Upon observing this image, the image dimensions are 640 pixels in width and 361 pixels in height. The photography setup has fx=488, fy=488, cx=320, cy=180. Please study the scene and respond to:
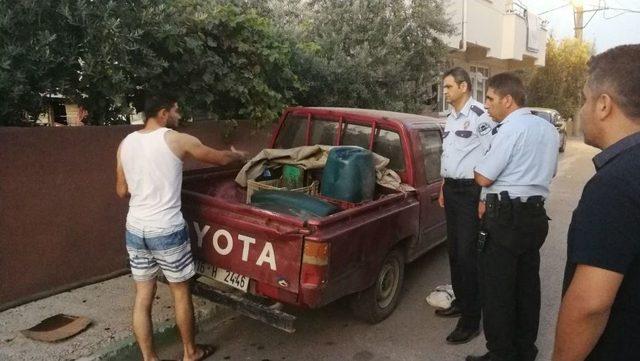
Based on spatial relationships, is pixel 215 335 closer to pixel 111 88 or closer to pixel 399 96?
pixel 111 88

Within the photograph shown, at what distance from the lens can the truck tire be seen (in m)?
4.00

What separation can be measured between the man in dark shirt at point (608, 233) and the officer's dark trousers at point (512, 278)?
5.15 ft

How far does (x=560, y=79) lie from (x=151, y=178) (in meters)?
26.9

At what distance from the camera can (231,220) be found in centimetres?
338

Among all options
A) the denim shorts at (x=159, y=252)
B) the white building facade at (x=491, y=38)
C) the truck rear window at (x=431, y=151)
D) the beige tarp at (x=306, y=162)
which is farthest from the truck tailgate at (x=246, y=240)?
the white building facade at (x=491, y=38)

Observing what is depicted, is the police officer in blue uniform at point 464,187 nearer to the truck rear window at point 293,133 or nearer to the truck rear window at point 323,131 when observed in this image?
the truck rear window at point 323,131

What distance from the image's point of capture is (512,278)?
315 centimetres

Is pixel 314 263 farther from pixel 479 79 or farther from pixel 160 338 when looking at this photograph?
pixel 479 79

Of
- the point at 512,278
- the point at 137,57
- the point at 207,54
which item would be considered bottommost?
the point at 512,278

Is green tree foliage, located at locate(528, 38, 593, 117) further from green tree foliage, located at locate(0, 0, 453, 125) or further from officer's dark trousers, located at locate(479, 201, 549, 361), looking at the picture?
officer's dark trousers, located at locate(479, 201, 549, 361)

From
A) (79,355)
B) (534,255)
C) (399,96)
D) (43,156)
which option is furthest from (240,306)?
(399,96)

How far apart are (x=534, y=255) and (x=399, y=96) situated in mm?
7441

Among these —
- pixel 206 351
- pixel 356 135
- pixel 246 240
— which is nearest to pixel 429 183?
pixel 356 135

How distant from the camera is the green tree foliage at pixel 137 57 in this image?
4023 millimetres
